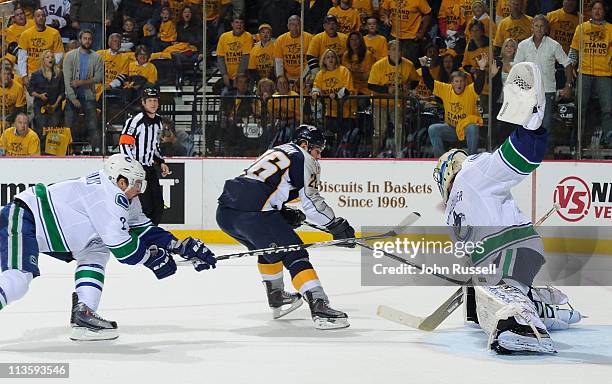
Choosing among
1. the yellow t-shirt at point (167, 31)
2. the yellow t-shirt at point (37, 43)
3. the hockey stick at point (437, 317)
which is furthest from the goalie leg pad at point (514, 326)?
the yellow t-shirt at point (37, 43)

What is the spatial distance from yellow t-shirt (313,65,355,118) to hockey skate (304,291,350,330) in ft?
14.7

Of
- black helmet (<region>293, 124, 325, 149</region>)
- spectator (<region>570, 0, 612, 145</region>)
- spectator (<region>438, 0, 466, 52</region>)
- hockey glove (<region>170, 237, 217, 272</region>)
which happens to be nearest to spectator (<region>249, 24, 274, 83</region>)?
spectator (<region>438, 0, 466, 52</region>)

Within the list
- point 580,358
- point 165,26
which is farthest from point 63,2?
point 580,358

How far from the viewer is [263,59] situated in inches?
372

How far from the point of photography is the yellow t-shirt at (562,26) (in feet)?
28.5

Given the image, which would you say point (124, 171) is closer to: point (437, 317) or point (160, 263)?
point (160, 263)

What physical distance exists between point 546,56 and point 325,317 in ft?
Result: 15.1

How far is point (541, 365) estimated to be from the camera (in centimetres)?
387

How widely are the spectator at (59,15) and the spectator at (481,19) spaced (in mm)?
3480

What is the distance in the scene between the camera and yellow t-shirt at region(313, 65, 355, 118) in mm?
9172

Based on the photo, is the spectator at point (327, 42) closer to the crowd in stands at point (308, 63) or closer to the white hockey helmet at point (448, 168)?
the crowd in stands at point (308, 63)

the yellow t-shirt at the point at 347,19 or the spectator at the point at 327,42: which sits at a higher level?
the yellow t-shirt at the point at 347,19

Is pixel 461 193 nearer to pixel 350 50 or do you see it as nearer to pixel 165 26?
pixel 350 50

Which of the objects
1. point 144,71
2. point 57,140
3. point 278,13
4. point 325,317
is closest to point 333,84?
point 278,13
